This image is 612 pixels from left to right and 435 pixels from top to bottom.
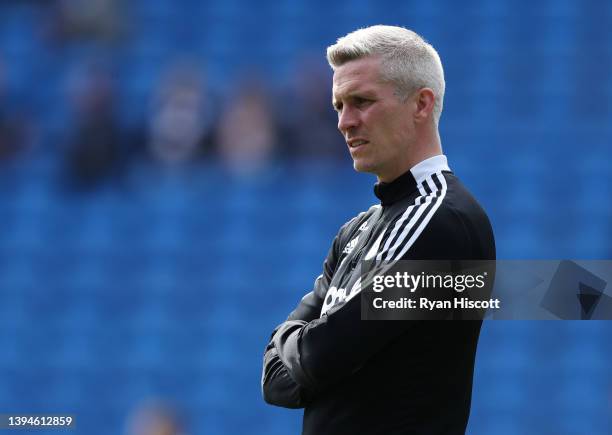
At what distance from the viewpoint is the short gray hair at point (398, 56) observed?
2.21m

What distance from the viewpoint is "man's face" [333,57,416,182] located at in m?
2.20

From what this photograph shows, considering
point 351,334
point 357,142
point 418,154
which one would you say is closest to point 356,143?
point 357,142

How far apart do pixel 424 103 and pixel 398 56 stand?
0.12m

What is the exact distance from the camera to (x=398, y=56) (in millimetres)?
2215

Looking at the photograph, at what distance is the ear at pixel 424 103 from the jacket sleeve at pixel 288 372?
0.39 m

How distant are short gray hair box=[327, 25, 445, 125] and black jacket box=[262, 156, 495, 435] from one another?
223 mm

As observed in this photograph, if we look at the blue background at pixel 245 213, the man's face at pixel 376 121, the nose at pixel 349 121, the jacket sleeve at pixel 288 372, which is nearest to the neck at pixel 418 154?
the man's face at pixel 376 121

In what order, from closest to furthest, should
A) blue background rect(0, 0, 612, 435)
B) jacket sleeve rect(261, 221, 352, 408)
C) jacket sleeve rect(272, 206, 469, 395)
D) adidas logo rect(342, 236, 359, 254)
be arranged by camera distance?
1. jacket sleeve rect(272, 206, 469, 395)
2. jacket sleeve rect(261, 221, 352, 408)
3. adidas logo rect(342, 236, 359, 254)
4. blue background rect(0, 0, 612, 435)

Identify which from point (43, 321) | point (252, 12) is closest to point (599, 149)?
point (252, 12)

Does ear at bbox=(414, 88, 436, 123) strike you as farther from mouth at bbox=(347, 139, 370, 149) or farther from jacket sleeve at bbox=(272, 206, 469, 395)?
jacket sleeve at bbox=(272, 206, 469, 395)

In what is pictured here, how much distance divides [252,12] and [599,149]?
3.22m

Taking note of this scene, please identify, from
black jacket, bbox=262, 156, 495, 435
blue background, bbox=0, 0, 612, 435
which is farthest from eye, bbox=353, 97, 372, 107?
blue background, bbox=0, 0, 612, 435

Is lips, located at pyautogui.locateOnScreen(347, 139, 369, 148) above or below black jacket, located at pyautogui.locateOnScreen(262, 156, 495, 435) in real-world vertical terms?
above

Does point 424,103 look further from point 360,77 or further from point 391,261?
Answer: point 391,261
